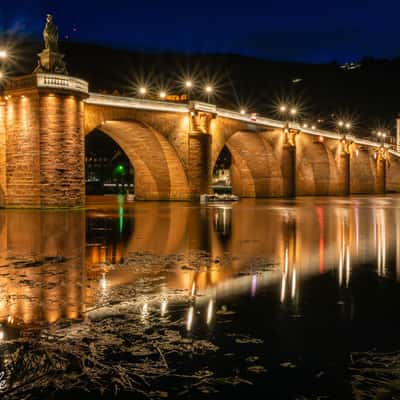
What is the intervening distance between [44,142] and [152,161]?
13.5 metres

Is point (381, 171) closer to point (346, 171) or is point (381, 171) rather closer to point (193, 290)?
point (346, 171)

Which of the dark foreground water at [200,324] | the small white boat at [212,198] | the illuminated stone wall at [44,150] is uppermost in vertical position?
the illuminated stone wall at [44,150]

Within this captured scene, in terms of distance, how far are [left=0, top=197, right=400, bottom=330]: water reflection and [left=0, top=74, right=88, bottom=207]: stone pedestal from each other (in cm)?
1198

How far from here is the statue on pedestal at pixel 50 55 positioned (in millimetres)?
28938

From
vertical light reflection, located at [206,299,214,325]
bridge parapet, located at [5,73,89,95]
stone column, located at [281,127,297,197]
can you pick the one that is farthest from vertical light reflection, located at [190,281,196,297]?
stone column, located at [281,127,297,197]

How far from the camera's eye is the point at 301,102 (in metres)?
138

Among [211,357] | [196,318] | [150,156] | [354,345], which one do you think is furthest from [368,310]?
[150,156]

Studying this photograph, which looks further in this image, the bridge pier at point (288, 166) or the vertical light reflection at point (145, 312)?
the bridge pier at point (288, 166)

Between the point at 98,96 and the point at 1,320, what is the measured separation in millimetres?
28193

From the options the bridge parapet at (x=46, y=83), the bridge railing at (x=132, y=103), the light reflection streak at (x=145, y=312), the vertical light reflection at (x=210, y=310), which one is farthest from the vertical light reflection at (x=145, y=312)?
the bridge railing at (x=132, y=103)

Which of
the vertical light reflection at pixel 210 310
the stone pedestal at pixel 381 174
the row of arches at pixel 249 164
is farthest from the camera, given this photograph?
the stone pedestal at pixel 381 174

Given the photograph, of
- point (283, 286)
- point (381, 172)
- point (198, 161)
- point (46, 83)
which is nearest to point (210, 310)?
point (283, 286)

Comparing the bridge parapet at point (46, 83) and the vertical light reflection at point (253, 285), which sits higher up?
the bridge parapet at point (46, 83)

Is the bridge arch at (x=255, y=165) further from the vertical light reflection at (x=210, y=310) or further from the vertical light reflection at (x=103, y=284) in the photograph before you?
the vertical light reflection at (x=210, y=310)
